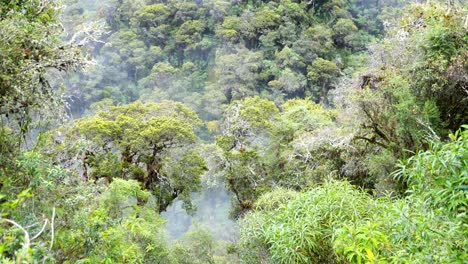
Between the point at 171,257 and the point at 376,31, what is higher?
the point at 171,257

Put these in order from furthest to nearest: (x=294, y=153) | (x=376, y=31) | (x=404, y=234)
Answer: (x=376, y=31) → (x=294, y=153) → (x=404, y=234)

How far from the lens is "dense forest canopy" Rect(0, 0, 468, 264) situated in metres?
2.04

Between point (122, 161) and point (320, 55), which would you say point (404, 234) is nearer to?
point (122, 161)

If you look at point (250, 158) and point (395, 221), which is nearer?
point (395, 221)

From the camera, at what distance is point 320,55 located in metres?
20.9

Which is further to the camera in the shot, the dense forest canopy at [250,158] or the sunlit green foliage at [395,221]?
the dense forest canopy at [250,158]

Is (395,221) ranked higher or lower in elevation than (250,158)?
higher

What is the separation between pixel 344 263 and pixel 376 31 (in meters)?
22.8

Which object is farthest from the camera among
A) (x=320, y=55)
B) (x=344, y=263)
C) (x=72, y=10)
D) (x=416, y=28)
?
(x=72, y=10)

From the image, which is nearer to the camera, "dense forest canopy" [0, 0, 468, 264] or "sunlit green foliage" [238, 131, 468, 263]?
"sunlit green foliage" [238, 131, 468, 263]

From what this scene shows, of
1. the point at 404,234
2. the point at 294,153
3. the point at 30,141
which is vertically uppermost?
the point at 404,234

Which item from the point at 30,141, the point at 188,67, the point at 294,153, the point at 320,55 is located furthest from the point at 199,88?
the point at 30,141

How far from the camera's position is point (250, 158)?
1001 centimetres

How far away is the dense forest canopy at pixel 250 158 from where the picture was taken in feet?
6.71
